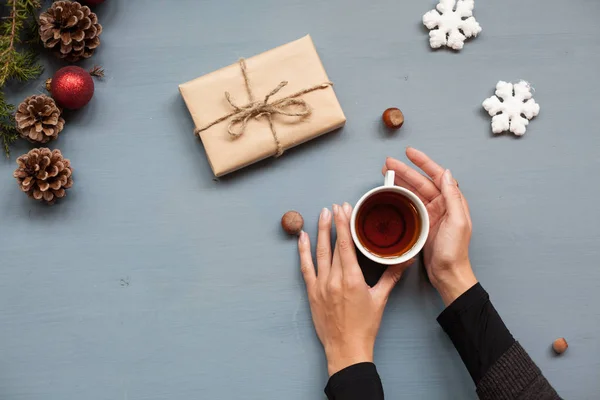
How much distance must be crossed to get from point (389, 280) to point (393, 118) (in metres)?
0.29

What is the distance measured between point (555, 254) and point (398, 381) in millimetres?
376

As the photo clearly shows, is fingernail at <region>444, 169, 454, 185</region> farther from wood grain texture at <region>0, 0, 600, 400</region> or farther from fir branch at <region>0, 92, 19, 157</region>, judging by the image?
fir branch at <region>0, 92, 19, 157</region>

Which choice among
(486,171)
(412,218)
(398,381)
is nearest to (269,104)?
(412,218)

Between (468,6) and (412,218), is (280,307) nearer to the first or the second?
(412,218)

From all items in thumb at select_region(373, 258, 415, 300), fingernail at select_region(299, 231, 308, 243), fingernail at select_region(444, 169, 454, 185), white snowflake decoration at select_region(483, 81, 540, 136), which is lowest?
thumb at select_region(373, 258, 415, 300)

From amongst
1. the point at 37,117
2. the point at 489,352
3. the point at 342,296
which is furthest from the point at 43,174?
the point at 489,352

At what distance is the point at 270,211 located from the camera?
1038mm

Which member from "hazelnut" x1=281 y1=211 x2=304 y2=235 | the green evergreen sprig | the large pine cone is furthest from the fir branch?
"hazelnut" x1=281 y1=211 x2=304 y2=235

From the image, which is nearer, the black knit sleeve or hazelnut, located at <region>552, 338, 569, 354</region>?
the black knit sleeve

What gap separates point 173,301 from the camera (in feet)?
3.34

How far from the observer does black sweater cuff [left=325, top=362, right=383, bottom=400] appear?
36.6 inches

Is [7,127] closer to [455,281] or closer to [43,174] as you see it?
[43,174]

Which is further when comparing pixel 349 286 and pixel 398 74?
pixel 398 74

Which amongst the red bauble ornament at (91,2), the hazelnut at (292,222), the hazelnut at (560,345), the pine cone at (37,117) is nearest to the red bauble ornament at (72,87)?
the pine cone at (37,117)
